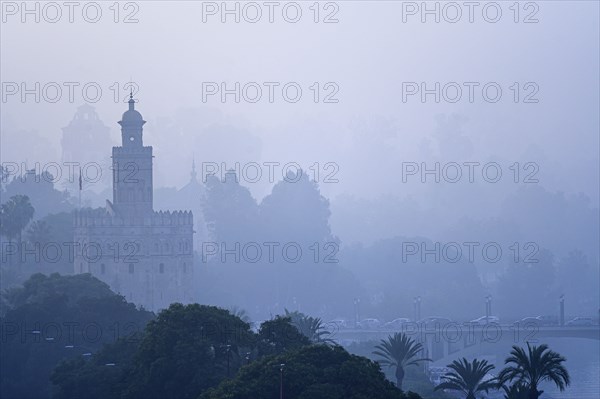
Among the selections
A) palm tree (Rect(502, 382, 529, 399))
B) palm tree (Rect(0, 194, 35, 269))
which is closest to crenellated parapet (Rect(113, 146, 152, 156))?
palm tree (Rect(0, 194, 35, 269))

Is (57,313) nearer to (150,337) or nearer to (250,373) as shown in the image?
(150,337)

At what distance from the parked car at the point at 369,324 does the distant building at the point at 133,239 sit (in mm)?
23160

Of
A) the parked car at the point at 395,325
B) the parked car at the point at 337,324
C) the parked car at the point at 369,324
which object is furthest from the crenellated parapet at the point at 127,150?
the parked car at the point at 369,324

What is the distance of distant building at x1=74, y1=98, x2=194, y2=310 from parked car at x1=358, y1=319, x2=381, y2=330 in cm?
2316

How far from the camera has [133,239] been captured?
130500mm

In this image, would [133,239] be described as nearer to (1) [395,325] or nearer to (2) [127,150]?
(2) [127,150]

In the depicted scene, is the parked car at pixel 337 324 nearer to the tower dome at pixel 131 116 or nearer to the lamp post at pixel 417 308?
the lamp post at pixel 417 308

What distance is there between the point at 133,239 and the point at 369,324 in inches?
1297

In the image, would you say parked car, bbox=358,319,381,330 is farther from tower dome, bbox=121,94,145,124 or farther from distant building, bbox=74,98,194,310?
tower dome, bbox=121,94,145,124

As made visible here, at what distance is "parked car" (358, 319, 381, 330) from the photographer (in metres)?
152

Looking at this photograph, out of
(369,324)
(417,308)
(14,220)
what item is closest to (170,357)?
(14,220)

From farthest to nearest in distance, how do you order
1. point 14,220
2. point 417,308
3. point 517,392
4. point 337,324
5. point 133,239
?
1. point 417,308
2. point 337,324
3. point 14,220
4. point 133,239
5. point 517,392

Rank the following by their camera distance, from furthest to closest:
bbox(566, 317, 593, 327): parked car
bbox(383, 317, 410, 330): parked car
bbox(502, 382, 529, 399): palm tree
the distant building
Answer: bbox(383, 317, 410, 330): parked car → bbox(566, 317, 593, 327): parked car → the distant building → bbox(502, 382, 529, 399): palm tree

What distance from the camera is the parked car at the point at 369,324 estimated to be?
151500 mm
